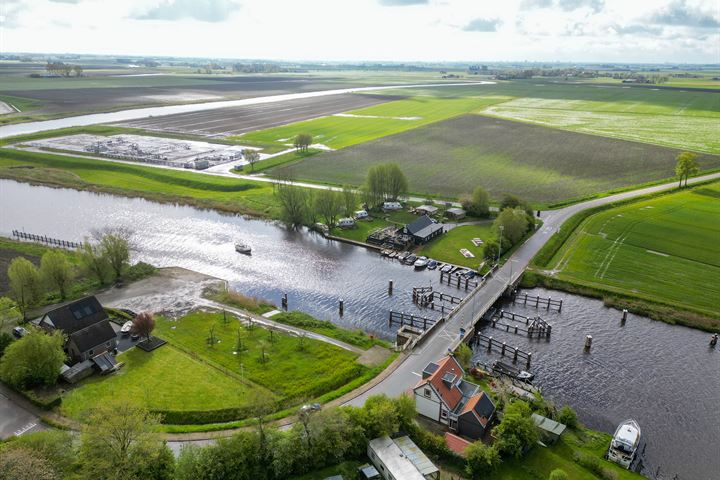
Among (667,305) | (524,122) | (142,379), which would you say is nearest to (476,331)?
(667,305)

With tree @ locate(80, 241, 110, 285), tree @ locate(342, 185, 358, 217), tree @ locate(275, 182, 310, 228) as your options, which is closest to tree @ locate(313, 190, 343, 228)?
tree @ locate(342, 185, 358, 217)

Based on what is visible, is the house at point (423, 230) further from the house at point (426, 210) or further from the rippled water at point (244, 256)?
the rippled water at point (244, 256)

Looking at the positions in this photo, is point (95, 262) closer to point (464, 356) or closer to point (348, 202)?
point (348, 202)

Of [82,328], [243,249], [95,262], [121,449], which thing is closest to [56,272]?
[95,262]

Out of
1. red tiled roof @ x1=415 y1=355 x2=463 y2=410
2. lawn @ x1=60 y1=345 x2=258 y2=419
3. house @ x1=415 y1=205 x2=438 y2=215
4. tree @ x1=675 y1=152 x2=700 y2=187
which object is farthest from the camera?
tree @ x1=675 y1=152 x2=700 y2=187

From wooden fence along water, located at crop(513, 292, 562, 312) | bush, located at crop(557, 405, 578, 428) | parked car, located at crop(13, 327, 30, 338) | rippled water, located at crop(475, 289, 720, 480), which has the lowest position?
rippled water, located at crop(475, 289, 720, 480)

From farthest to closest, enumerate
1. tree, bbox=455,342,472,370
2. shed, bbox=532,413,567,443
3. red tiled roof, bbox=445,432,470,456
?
1. tree, bbox=455,342,472,370
2. shed, bbox=532,413,567,443
3. red tiled roof, bbox=445,432,470,456

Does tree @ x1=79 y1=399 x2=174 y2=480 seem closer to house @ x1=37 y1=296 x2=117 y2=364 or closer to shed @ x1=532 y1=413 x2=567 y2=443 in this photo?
house @ x1=37 y1=296 x2=117 y2=364
